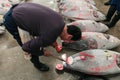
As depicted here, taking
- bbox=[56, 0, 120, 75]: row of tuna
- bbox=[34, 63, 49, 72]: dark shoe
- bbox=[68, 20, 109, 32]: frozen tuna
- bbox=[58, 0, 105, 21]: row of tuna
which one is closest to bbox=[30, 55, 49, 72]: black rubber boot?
bbox=[34, 63, 49, 72]: dark shoe

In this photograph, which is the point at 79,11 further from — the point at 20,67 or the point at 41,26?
the point at 41,26

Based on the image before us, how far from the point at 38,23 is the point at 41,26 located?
2.3 inches

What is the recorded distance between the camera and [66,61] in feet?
8.20

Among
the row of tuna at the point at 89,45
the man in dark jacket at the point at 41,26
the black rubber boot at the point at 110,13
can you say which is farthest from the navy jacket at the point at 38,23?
the black rubber boot at the point at 110,13

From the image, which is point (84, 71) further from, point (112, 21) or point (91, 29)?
point (112, 21)

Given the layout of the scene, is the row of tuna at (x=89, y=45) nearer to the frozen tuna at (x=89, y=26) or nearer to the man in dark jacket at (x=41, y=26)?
the frozen tuna at (x=89, y=26)

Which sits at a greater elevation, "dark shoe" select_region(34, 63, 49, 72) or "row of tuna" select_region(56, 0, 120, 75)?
"row of tuna" select_region(56, 0, 120, 75)

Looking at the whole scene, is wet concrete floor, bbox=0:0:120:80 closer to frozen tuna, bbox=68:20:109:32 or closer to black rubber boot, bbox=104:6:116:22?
frozen tuna, bbox=68:20:109:32

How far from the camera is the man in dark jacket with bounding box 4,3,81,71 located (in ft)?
6.45

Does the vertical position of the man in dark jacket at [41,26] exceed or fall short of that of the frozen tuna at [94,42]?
it exceeds it

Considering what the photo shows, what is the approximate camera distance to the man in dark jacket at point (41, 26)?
197 centimetres

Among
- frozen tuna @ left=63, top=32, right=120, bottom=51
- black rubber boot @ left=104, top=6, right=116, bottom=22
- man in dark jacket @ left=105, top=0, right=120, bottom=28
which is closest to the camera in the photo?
frozen tuna @ left=63, top=32, right=120, bottom=51

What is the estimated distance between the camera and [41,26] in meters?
2.00

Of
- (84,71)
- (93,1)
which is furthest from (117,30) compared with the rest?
(84,71)
